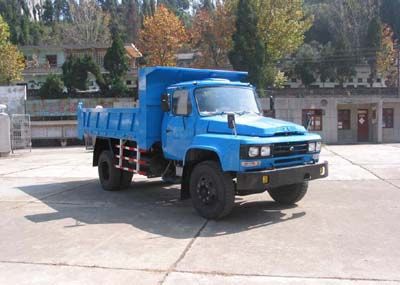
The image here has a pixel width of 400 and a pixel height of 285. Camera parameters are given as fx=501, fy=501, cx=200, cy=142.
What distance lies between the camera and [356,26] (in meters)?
67.3

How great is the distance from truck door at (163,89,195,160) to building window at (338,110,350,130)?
974 inches

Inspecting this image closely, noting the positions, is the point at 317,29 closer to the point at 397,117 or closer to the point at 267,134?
the point at 397,117

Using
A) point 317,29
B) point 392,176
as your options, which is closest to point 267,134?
point 392,176

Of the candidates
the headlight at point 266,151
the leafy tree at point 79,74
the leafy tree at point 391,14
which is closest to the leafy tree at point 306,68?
the leafy tree at point 391,14

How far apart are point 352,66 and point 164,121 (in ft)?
186

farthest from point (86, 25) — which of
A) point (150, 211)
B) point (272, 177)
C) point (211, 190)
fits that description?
point (272, 177)

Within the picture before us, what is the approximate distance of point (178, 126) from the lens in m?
9.41

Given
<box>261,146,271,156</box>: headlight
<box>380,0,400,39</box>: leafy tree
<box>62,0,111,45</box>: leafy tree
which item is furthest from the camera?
<box>380,0,400,39</box>: leafy tree

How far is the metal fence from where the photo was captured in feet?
98.8

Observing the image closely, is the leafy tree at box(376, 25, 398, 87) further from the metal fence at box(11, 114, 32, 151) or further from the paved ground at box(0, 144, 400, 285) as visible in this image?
the paved ground at box(0, 144, 400, 285)

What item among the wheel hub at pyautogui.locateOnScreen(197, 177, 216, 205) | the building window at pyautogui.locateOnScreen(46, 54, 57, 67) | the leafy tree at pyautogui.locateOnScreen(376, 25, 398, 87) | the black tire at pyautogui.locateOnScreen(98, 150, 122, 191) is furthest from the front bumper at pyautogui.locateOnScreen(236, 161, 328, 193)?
the building window at pyautogui.locateOnScreen(46, 54, 57, 67)

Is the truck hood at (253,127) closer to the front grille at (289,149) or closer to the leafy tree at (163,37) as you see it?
the front grille at (289,149)

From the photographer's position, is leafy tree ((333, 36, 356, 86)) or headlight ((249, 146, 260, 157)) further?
leafy tree ((333, 36, 356, 86))

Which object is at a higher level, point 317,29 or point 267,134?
point 317,29
